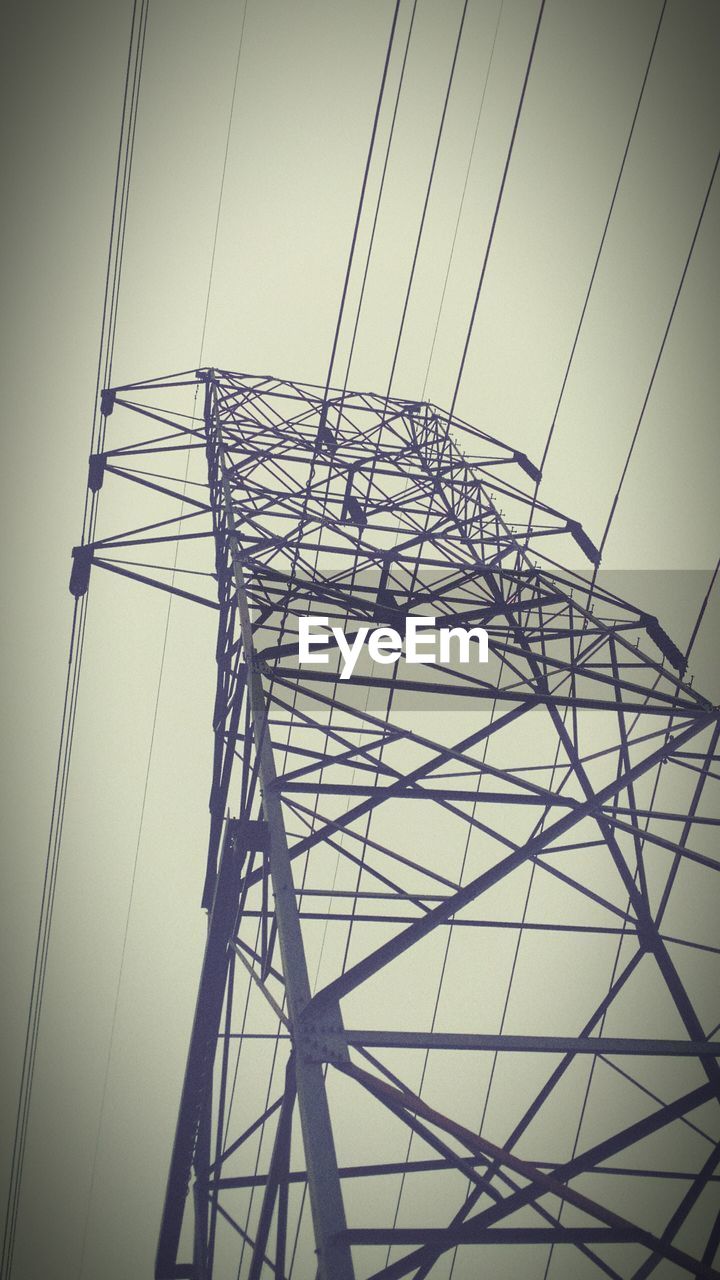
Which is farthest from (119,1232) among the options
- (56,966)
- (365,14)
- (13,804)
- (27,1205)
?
(365,14)

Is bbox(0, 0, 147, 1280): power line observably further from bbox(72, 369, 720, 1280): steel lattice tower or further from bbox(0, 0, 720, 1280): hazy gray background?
bbox(72, 369, 720, 1280): steel lattice tower

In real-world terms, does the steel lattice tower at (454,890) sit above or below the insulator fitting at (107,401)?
below

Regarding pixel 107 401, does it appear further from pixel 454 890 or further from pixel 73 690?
pixel 73 690

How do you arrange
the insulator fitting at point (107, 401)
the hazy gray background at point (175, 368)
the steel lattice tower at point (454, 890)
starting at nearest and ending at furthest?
the steel lattice tower at point (454, 890) → the insulator fitting at point (107, 401) → the hazy gray background at point (175, 368)

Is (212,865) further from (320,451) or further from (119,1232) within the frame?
(119,1232)

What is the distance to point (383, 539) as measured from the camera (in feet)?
96.7

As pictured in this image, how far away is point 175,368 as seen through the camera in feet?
131

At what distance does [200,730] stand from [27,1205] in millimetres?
17152

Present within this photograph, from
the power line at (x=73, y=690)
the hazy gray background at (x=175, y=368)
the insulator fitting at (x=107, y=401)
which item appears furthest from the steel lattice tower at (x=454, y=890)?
the hazy gray background at (x=175, y=368)

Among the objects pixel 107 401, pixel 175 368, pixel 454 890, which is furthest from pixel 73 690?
pixel 175 368

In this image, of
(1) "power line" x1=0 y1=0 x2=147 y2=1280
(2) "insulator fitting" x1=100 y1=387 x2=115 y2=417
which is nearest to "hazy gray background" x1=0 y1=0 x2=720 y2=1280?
(1) "power line" x1=0 y1=0 x2=147 y2=1280

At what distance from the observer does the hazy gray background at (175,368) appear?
31297 millimetres

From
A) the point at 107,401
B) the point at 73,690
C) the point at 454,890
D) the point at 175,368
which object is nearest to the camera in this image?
the point at 454,890

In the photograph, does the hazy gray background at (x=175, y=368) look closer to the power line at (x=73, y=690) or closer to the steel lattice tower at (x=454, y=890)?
the power line at (x=73, y=690)
